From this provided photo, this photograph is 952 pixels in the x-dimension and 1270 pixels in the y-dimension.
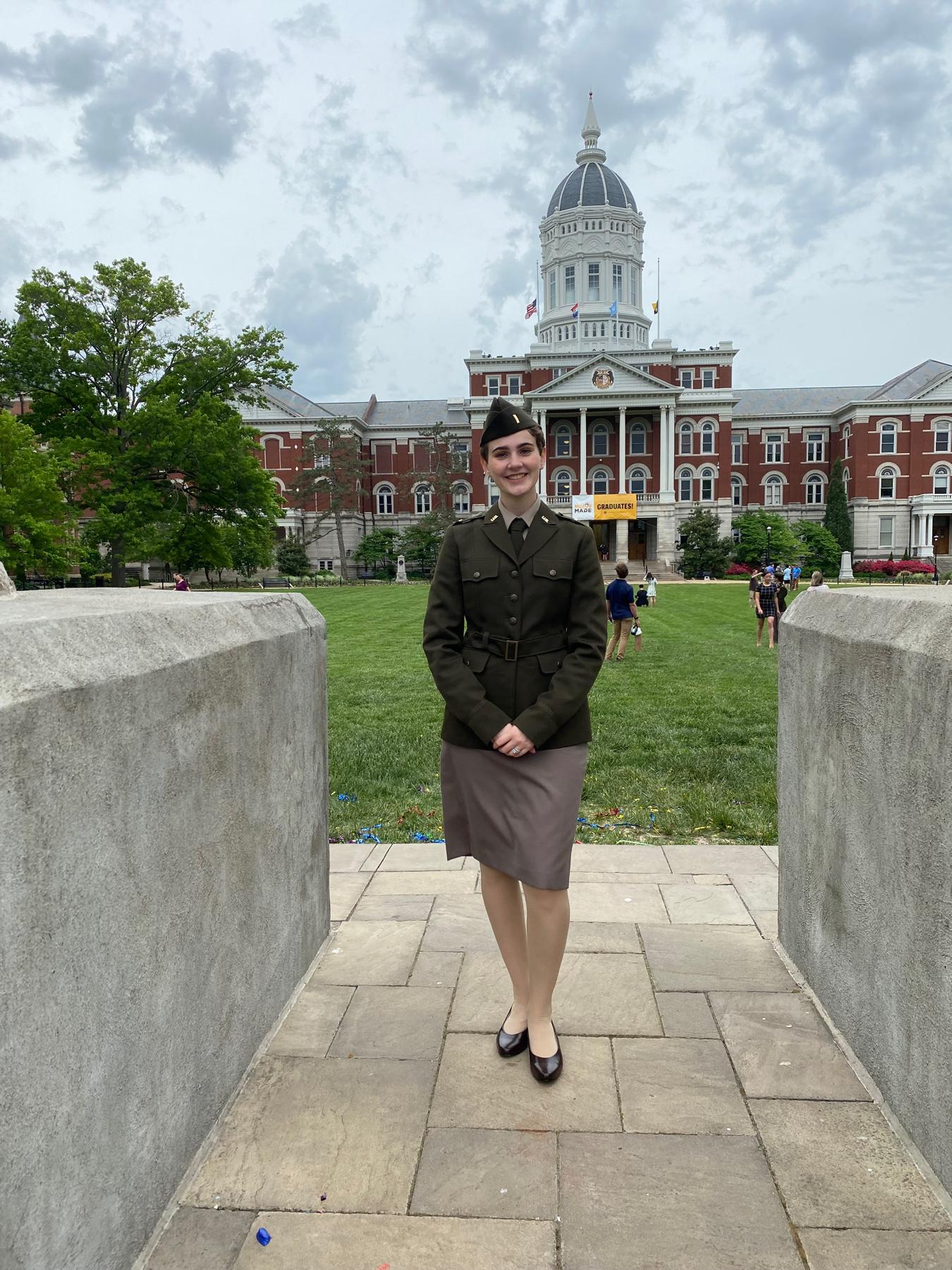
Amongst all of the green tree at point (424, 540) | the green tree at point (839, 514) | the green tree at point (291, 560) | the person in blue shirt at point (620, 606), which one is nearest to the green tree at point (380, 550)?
the green tree at point (424, 540)

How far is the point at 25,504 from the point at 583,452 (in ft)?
161

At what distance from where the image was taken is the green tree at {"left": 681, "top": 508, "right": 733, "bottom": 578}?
56344 mm

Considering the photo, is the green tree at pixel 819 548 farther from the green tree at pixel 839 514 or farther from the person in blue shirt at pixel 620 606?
the person in blue shirt at pixel 620 606

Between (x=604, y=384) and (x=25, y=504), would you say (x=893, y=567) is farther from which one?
(x=25, y=504)

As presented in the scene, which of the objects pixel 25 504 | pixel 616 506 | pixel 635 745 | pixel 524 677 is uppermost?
pixel 616 506

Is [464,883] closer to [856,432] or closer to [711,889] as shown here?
[711,889]

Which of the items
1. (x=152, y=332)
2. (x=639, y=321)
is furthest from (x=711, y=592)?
(x=639, y=321)

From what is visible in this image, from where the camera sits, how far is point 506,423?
8.80 ft

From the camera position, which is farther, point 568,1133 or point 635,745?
point 635,745

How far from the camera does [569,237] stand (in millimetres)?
79438

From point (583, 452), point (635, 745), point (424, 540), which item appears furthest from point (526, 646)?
point (583, 452)

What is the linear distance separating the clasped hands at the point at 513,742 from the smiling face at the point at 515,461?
769mm

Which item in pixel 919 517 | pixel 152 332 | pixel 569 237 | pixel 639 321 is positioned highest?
pixel 569 237

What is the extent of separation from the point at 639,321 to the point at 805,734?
82.3 m
